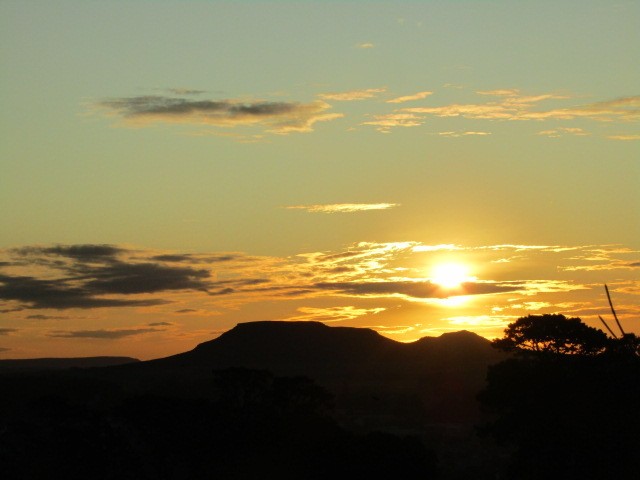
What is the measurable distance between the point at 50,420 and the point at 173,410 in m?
13.5

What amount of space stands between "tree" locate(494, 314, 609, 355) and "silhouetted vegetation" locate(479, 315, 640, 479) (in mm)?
1327

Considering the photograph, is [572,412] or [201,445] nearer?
[572,412]

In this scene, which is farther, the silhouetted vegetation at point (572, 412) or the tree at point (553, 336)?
the tree at point (553, 336)

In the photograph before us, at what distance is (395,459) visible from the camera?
86.1 m

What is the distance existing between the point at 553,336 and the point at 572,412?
21580 millimetres

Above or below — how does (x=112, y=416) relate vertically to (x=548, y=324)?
below

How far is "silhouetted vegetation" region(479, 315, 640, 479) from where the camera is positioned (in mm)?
69312

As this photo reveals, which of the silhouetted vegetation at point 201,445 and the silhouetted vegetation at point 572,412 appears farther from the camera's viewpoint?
the silhouetted vegetation at point 201,445

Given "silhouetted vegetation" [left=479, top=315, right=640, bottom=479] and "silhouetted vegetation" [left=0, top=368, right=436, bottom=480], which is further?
"silhouetted vegetation" [left=0, top=368, right=436, bottom=480]

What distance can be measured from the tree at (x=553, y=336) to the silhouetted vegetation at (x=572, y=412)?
4.35ft

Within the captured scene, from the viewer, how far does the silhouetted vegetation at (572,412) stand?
6931 centimetres

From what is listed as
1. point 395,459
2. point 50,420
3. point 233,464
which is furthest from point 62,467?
point 395,459

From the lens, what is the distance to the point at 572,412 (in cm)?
7456

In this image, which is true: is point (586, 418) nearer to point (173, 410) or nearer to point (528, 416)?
point (528, 416)
